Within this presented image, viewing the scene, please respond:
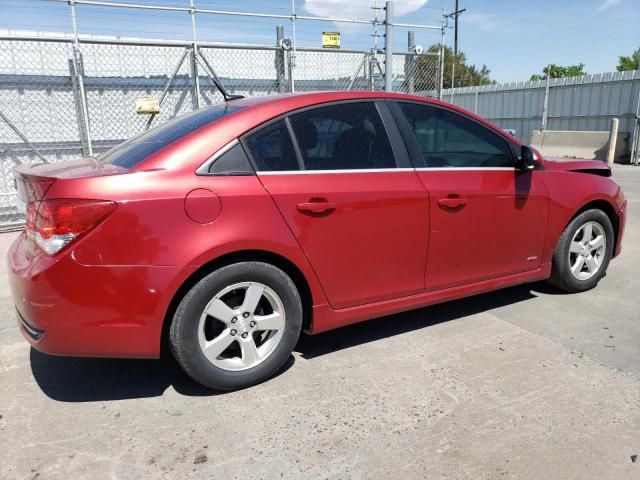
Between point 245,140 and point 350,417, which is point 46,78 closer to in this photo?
point 245,140

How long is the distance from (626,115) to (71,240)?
1848cm

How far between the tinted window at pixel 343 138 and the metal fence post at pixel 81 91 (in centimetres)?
507

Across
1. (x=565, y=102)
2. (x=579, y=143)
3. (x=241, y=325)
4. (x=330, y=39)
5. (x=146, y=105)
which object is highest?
(x=330, y=39)

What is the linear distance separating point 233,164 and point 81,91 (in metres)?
5.27

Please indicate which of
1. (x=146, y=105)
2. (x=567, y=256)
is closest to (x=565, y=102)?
(x=146, y=105)

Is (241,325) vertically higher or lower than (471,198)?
lower

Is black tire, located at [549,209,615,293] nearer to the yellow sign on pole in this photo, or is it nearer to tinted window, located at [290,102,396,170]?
tinted window, located at [290,102,396,170]

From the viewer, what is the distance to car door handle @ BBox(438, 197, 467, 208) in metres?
3.37

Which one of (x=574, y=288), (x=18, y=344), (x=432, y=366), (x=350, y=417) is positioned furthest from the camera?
(x=574, y=288)

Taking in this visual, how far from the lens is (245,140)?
2854 millimetres

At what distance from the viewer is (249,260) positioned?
9.25 ft

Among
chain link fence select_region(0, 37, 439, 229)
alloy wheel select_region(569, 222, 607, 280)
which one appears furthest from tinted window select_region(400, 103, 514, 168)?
chain link fence select_region(0, 37, 439, 229)

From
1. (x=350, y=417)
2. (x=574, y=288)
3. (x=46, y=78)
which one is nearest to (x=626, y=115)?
(x=574, y=288)

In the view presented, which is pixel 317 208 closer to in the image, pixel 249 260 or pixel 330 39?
pixel 249 260
